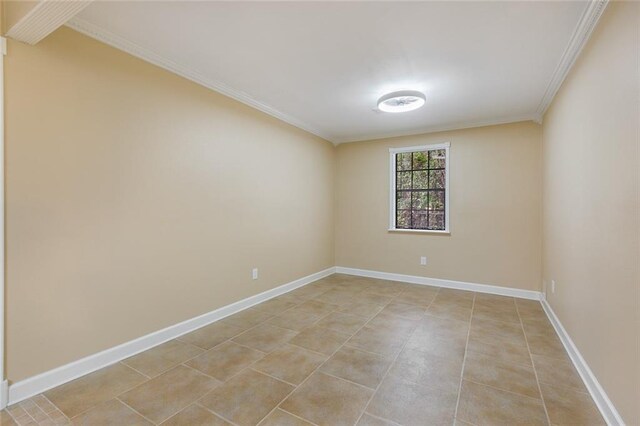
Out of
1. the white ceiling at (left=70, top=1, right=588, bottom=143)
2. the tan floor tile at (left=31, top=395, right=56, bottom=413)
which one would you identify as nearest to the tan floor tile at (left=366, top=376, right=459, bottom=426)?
the tan floor tile at (left=31, top=395, right=56, bottom=413)

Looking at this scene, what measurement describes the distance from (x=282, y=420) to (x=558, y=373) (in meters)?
1.99

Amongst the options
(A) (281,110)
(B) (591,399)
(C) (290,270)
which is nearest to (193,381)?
(C) (290,270)

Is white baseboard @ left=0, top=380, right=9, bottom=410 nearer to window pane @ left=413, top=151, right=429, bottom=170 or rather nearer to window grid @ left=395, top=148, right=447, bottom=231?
window grid @ left=395, top=148, right=447, bottom=231

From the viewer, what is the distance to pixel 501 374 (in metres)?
2.10

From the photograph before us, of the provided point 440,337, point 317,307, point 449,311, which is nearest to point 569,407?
point 440,337

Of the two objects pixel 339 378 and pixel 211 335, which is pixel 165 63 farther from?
pixel 339 378

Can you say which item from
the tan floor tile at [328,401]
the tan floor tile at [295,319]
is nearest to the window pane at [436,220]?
the tan floor tile at [295,319]

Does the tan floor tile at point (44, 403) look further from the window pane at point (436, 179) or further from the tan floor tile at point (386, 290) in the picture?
the window pane at point (436, 179)

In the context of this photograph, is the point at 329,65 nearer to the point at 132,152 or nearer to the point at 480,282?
the point at 132,152

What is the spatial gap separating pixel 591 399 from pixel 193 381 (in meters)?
2.56

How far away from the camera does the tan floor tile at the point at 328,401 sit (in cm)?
167

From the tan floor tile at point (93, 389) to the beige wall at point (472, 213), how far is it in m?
3.73

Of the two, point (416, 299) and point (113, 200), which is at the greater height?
point (113, 200)

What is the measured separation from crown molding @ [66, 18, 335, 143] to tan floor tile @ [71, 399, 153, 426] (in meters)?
2.47
